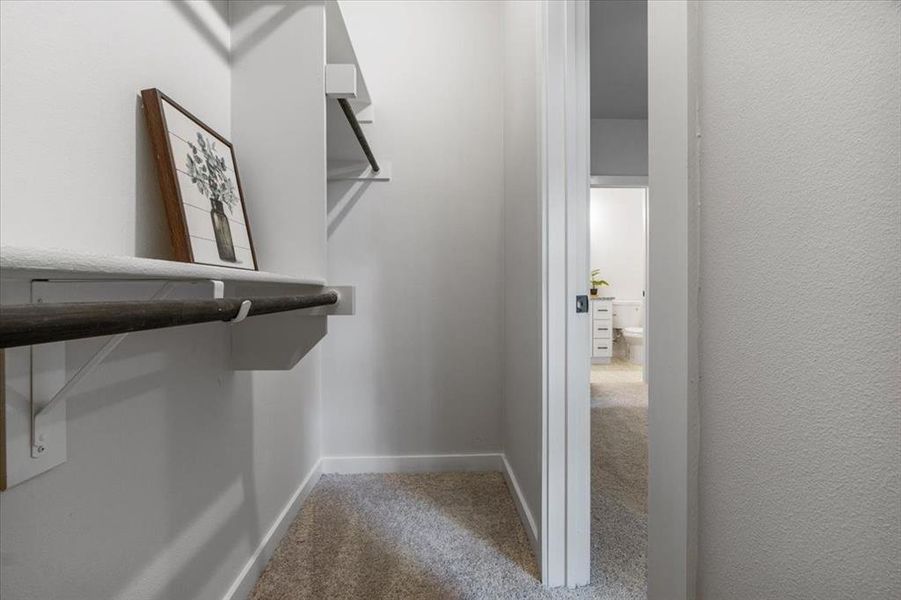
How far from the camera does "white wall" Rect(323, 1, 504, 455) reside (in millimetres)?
2059

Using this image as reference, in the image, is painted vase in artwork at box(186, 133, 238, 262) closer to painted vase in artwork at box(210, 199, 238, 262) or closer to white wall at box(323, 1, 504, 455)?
painted vase in artwork at box(210, 199, 238, 262)

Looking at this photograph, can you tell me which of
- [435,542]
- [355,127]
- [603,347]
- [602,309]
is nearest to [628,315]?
[602,309]

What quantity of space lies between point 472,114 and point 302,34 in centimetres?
117

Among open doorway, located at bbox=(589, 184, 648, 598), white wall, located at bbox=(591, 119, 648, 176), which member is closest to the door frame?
open doorway, located at bbox=(589, 184, 648, 598)

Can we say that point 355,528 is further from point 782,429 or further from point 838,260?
point 838,260

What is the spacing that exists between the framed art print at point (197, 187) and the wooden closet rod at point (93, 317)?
1.23 ft

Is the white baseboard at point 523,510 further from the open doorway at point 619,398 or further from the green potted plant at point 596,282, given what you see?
the green potted plant at point 596,282

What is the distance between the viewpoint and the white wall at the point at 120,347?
57cm

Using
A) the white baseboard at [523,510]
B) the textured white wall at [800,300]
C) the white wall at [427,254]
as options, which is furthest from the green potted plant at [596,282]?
the textured white wall at [800,300]

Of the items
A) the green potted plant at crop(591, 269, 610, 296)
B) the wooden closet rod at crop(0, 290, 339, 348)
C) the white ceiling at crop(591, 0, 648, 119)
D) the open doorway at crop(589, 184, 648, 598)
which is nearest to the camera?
the wooden closet rod at crop(0, 290, 339, 348)

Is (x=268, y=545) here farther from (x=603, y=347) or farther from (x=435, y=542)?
(x=603, y=347)

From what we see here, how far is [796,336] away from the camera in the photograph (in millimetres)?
396

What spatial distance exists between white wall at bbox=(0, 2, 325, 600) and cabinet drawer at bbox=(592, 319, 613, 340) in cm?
445

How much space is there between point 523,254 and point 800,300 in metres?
1.23
